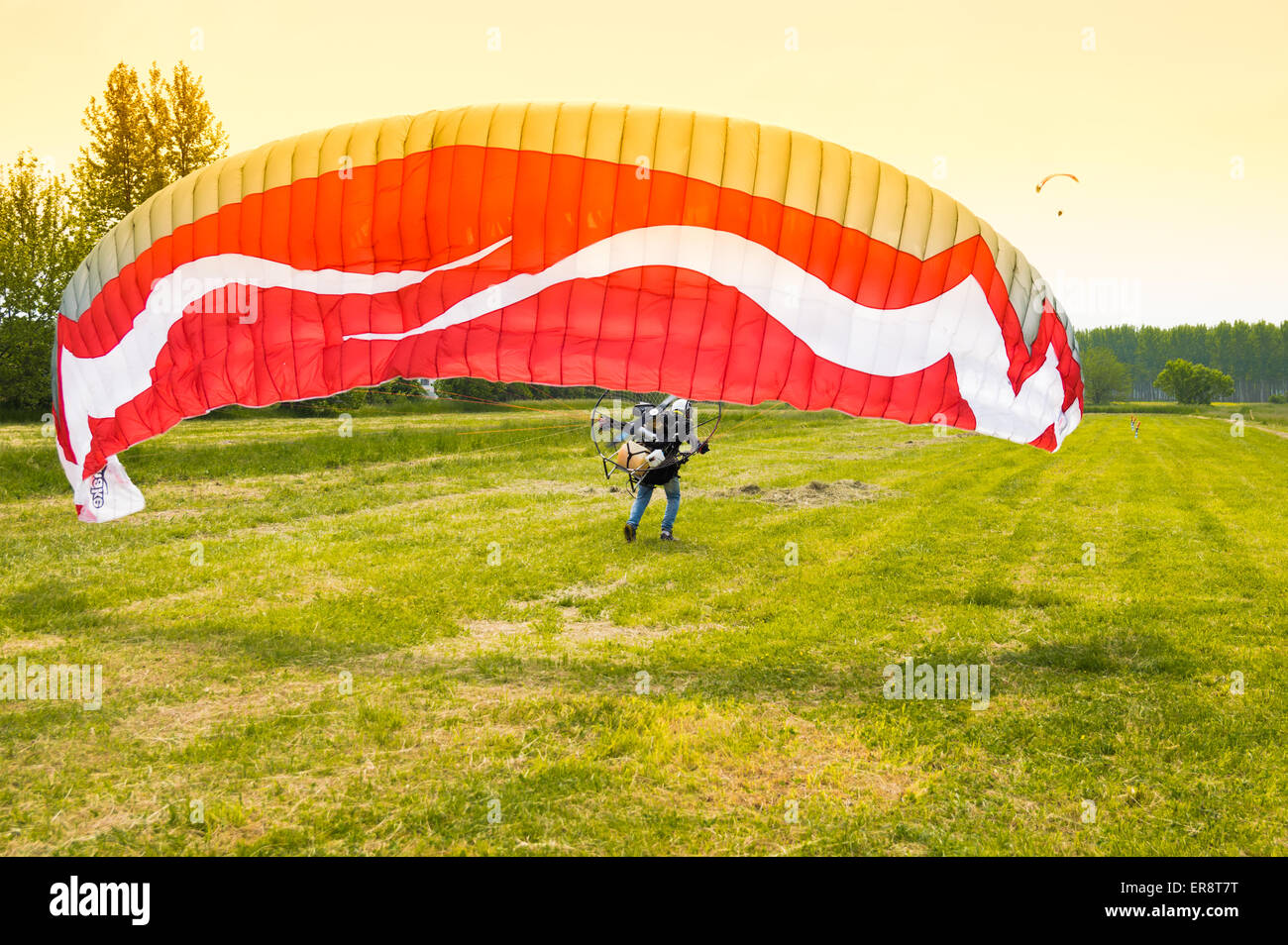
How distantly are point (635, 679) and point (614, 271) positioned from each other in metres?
3.46

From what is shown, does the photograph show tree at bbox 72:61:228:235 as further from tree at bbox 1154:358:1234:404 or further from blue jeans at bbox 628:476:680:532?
tree at bbox 1154:358:1234:404

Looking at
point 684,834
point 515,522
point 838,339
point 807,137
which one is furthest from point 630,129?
point 515,522

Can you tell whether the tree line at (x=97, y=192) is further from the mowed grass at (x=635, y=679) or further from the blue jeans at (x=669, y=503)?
the blue jeans at (x=669, y=503)

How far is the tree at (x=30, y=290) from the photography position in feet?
87.2

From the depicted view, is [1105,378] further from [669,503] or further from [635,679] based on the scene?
[635,679]

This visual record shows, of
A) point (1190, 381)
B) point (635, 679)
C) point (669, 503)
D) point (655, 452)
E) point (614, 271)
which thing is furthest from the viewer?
point (1190, 381)

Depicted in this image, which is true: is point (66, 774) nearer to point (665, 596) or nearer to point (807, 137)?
point (665, 596)

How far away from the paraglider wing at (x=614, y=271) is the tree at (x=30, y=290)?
905 inches

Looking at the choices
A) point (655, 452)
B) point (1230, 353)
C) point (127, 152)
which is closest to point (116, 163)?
point (127, 152)

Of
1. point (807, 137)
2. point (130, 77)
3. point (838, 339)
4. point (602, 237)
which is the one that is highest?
point (130, 77)

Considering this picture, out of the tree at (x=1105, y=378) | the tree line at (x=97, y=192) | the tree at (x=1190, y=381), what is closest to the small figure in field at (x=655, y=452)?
the tree line at (x=97, y=192)

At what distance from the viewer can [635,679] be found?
733cm

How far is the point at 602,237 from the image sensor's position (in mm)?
7414

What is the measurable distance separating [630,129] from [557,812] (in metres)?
5.48
